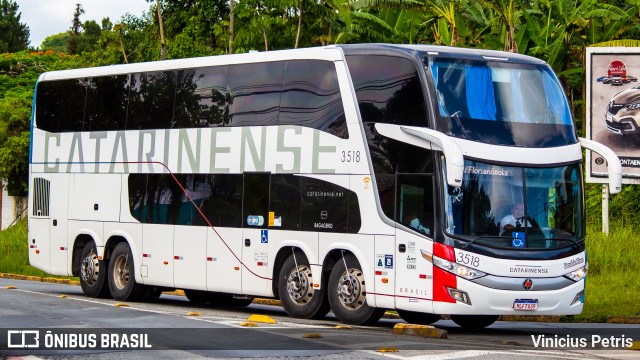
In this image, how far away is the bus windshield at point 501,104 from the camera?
58.8 feet

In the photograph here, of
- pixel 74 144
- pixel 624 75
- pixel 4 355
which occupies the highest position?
pixel 624 75

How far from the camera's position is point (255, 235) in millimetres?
21031

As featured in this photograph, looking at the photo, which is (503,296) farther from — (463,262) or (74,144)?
(74,144)

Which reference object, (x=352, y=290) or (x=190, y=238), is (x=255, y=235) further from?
(x=352, y=290)

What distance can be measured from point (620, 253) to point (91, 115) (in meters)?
12.2

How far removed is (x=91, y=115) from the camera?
25297 mm

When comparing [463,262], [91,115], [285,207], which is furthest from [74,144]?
[463,262]

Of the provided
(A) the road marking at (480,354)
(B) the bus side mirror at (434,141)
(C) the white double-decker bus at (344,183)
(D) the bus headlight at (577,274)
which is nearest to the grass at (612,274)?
A: (D) the bus headlight at (577,274)

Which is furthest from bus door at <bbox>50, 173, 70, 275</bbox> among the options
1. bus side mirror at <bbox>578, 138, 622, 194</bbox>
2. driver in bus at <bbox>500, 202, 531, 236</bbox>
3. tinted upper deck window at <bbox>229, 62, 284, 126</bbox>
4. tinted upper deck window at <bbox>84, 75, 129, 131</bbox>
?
bus side mirror at <bbox>578, 138, 622, 194</bbox>

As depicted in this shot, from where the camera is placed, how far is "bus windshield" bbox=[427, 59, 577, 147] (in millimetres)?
17922

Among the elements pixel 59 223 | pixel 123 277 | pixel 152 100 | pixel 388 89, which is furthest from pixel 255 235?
pixel 59 223

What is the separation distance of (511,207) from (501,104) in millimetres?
1534

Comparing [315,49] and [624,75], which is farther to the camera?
[624,75]

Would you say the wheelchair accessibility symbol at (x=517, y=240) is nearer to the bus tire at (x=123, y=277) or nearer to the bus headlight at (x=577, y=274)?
the bus headlight at (x=577, y=274)
